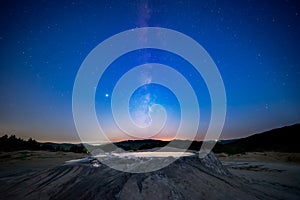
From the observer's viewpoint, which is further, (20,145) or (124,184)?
(20,145)

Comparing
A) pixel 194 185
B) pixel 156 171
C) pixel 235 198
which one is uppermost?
pixel 156 171

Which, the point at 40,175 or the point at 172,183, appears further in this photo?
the point at 40,175

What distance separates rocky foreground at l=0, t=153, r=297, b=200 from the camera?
12.1ft

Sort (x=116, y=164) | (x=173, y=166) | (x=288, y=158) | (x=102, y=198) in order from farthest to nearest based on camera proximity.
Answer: (x=288, y=158)
(x=116, y=164)
(x=173, y=166)
(x=102, y=198)

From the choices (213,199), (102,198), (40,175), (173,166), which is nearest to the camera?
(102,198)

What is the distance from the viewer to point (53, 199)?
3.80 metres

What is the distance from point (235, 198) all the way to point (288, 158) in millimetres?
14403

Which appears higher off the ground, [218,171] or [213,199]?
[218,171]

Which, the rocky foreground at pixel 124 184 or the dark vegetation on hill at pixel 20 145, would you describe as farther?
the dark vegetation on hill at pixel 20 145

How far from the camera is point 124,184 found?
12.5ft

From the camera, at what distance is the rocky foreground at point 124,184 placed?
3.68m

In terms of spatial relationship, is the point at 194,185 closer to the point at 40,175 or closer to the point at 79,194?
the point at 79,194

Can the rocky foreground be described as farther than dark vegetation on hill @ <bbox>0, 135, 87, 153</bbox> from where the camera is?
No

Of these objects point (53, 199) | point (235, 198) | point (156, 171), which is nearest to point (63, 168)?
point (53, 199)
